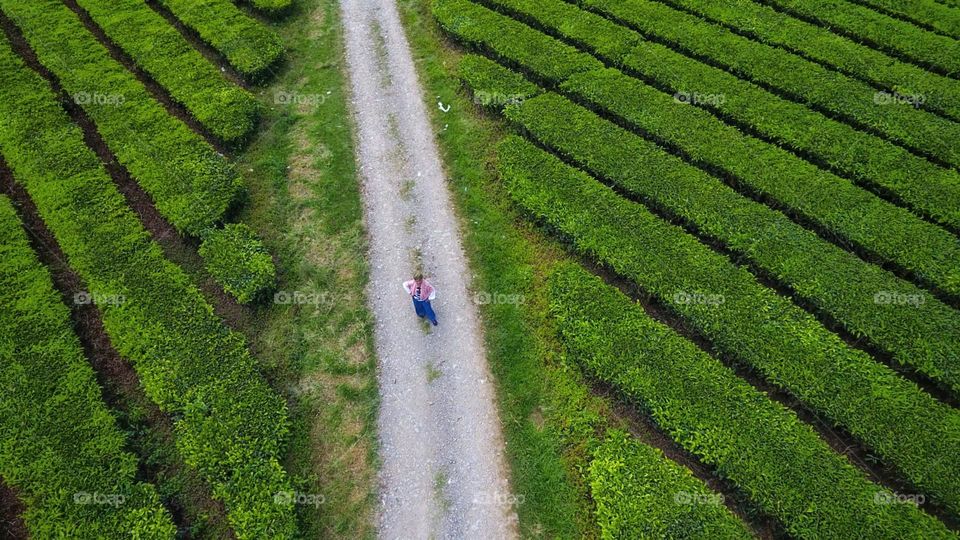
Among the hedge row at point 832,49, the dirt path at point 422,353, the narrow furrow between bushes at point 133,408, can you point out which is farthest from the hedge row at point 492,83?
the narrow furrow between bushes at point 133,408

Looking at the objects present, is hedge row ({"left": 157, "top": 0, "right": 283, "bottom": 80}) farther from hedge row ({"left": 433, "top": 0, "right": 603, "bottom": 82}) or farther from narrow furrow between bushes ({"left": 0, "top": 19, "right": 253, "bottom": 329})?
hedge row ({"left": 433, "top": 0, "right": 603, "bottom": 82})

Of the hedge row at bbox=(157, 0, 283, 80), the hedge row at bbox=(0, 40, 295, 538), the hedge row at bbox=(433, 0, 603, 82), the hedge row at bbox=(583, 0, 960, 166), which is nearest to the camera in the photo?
the hedge row at bbox=(0, 40, 295, 538)

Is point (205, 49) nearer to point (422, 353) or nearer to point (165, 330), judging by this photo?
point (165, 330)

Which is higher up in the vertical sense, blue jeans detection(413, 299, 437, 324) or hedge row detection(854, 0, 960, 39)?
hedge row detection(854, 0, 960, 39)

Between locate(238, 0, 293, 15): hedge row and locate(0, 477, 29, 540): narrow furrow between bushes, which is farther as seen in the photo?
locate(238, 0, 293, 15): hedge row

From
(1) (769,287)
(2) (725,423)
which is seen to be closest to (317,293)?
(2) (725,423)

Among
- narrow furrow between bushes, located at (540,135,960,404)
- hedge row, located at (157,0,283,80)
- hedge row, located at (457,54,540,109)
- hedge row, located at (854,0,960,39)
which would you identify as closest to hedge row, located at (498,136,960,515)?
narrow furrow between bushes, located at (540,135,960,404)
